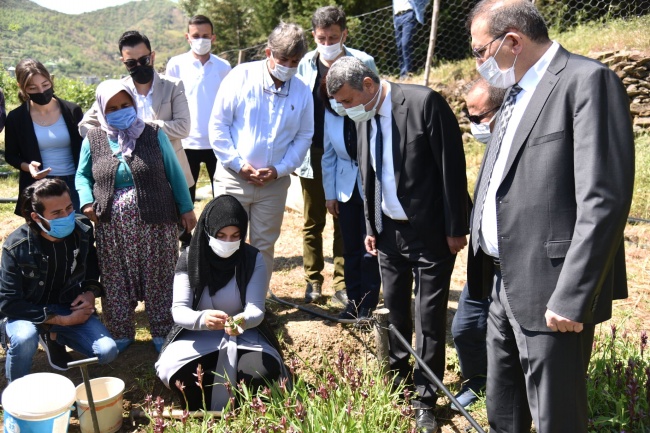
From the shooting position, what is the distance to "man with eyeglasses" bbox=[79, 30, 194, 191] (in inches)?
190

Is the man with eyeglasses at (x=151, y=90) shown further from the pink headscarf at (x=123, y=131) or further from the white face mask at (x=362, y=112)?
the white face mask at (x=362, y=112)

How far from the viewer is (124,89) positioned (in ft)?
13.3

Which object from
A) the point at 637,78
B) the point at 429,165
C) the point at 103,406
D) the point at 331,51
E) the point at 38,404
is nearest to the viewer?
the point at 38,404

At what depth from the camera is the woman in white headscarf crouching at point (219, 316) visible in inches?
148

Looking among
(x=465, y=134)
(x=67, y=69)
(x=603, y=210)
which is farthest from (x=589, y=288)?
(x=67, y=69)

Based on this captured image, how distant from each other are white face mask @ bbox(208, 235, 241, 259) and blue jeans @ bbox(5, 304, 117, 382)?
927 millimetres

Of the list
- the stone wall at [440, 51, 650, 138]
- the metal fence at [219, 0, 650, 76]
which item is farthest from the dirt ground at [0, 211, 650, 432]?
the metal fence at [219, 0, 650, 76]

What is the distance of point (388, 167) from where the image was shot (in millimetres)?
3564

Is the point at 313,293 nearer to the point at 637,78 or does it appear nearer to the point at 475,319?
the point at 475,319

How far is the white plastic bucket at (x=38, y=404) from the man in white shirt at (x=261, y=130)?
1.67 meters

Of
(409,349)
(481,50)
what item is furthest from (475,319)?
(481,50)

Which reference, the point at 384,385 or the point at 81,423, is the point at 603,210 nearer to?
the point at 384,385

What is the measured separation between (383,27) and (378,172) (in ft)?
30.2

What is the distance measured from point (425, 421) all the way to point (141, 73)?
3160 mm
